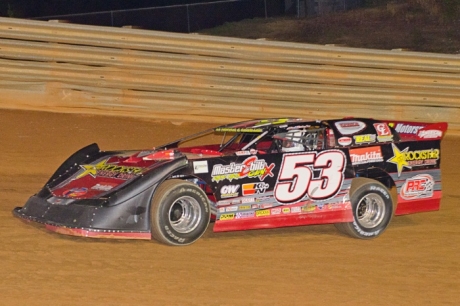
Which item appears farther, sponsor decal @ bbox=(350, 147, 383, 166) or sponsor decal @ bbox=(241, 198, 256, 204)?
sponsor decal @ bbox=(350, 147, 383, 166)

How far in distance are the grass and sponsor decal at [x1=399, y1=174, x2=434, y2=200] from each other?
26.2 feet

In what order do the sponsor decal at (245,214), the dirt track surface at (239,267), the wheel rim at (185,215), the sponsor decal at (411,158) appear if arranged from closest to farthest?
1. the dirt track surface at (239,267)
2. the wheel rim at (185,215)
3. the sponsor decal at (245,214)
4. the sponsor decal at (411,158)

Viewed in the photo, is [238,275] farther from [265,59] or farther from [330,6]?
[330,6]

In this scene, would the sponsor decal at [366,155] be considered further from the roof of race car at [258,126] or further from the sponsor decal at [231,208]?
the sponsor decal at [231,208]

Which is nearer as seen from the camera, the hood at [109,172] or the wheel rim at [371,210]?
the hood at [109,172]

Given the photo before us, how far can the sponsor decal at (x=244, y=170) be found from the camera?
27.4 feet

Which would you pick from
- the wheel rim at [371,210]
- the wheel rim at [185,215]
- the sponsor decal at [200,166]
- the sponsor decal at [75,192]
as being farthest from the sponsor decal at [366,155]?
the sponsor decal at [75,192]

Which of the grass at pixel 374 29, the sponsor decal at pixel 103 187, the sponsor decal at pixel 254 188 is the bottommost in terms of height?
the sponsor decal at pixel 254 188

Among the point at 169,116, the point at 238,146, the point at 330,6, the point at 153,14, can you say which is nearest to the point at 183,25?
the point at 153,14

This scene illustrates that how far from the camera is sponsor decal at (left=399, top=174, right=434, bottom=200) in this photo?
9.36 m

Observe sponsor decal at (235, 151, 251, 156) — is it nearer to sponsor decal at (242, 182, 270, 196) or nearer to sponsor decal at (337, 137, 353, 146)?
sponsor decal at (242, 182, 270, 196)

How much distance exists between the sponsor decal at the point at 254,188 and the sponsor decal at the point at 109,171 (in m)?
1.00

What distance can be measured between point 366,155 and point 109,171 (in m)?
2.57

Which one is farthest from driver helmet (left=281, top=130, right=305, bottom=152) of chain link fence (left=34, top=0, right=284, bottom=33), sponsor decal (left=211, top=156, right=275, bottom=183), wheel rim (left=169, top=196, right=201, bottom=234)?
chain link fence (left=34, top=0, right=284, bottom=33)
